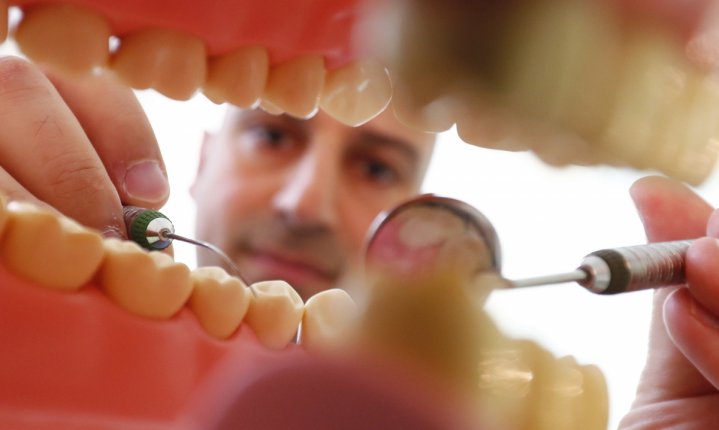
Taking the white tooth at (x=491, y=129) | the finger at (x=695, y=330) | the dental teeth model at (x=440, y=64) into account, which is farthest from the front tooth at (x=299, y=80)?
the finger at (x=695, y=330)

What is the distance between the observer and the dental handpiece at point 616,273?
0.58 m

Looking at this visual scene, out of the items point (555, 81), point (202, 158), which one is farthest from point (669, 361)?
point (202, 158)

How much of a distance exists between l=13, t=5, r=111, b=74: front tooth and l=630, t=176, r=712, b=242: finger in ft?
1.84

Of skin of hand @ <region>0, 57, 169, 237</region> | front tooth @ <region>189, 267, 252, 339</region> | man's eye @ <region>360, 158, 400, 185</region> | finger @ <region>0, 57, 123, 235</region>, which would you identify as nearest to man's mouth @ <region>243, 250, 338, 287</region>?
man's eye @ <region>360, 158, 400, 185</region>

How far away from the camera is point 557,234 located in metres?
0.92

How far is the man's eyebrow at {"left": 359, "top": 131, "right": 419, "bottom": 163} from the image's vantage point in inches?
59.3

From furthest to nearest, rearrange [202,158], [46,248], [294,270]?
[202,158], [294,270], [46,248]

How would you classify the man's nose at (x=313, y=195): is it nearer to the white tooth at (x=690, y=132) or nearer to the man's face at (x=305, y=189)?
the man's face at (x=305, y=189)

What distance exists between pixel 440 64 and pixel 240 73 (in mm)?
178

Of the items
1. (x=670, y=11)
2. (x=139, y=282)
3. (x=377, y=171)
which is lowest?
(x=139, y=282)

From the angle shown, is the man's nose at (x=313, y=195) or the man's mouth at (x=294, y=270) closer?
the man's nose at (x=313, y=195)

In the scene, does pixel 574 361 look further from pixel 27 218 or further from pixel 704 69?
pixel 27 218

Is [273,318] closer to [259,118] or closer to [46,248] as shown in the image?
Result: [46,248]

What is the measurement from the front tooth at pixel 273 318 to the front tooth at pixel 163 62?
18cm
